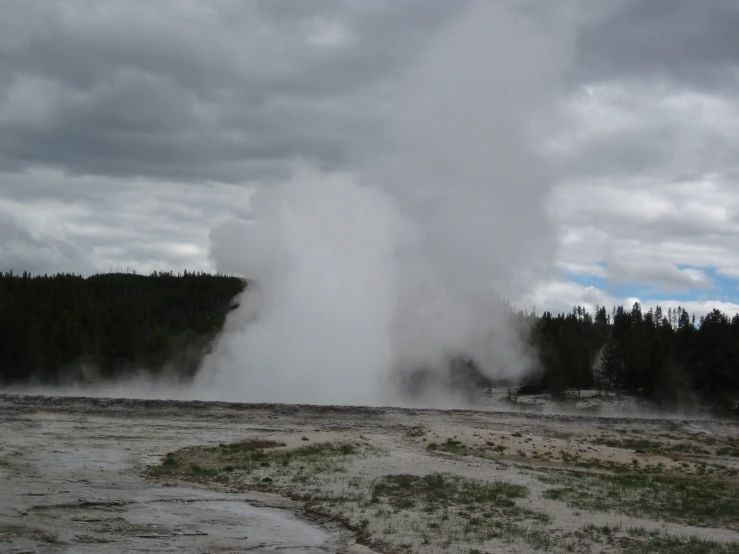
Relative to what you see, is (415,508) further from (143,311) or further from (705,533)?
(143,311)

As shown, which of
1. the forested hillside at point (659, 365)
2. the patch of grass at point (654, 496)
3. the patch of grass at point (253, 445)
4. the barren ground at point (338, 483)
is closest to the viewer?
the barren ground at point (338, 483)

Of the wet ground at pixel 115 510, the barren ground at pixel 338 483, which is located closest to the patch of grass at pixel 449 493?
the barren ground at pixel 338 483

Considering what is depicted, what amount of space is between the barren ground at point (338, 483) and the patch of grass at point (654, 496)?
Answer: 3.7 inches

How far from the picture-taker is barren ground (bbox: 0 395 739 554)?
16.1m

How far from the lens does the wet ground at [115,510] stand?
49.4 feet

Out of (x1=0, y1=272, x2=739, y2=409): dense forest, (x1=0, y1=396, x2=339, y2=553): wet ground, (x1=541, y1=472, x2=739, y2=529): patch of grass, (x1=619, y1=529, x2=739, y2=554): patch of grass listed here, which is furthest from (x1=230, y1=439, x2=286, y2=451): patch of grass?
(x1=0, y1=272, x2=739, y2=409): dense forest

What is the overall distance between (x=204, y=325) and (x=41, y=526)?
89.2 m

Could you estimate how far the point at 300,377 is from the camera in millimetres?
52281

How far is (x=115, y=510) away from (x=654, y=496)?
15.1 m

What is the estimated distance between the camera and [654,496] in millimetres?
23875

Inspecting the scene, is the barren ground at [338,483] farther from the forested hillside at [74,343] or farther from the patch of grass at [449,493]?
the forested hillside at [74,343]

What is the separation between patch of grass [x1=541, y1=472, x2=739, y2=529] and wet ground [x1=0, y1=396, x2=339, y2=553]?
27.2 ft

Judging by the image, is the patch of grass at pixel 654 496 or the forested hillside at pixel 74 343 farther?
the forested hillside at pixel 74 343

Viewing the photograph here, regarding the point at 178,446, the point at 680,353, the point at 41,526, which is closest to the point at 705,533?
the point at 41,526
